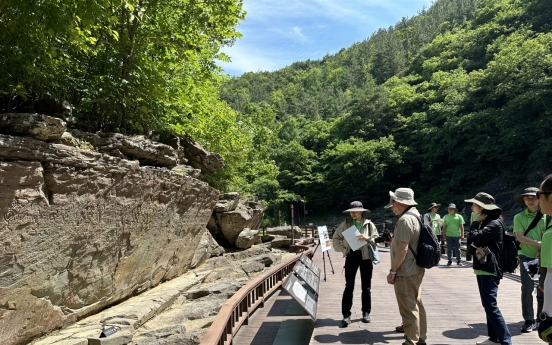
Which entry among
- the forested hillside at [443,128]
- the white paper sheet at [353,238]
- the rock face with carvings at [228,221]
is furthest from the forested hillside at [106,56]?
the forested hillside at [443,128]

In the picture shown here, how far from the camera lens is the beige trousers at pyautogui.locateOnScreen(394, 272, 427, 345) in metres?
4.09

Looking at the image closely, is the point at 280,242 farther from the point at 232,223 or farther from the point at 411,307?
the point at 411,307

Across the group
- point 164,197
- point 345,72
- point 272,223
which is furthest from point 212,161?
point 345,72

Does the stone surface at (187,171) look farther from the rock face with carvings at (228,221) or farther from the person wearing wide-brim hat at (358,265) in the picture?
the rock face with carvings at (228,221)

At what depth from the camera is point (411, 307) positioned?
163 inches

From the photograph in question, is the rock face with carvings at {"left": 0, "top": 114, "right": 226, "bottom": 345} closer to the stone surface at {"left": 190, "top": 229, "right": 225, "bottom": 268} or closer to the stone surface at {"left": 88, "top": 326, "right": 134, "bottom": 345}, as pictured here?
the stone surface at {"left": 88, "top": 326, "right": 134, "bottom": 345}

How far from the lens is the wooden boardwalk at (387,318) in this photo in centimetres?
482

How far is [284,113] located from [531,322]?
→ 80841mm

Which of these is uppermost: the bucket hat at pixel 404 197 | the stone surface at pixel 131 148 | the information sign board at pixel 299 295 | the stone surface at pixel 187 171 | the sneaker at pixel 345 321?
the stone surface at pixel 131 148

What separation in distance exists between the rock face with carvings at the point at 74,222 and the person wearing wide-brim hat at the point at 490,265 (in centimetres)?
585

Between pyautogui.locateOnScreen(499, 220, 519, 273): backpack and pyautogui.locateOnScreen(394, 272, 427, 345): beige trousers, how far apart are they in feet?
3.04

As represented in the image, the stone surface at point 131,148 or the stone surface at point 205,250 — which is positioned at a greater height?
the stone surface at point 131,148

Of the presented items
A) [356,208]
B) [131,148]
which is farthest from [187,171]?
[356,208]

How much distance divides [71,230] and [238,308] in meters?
3.09
